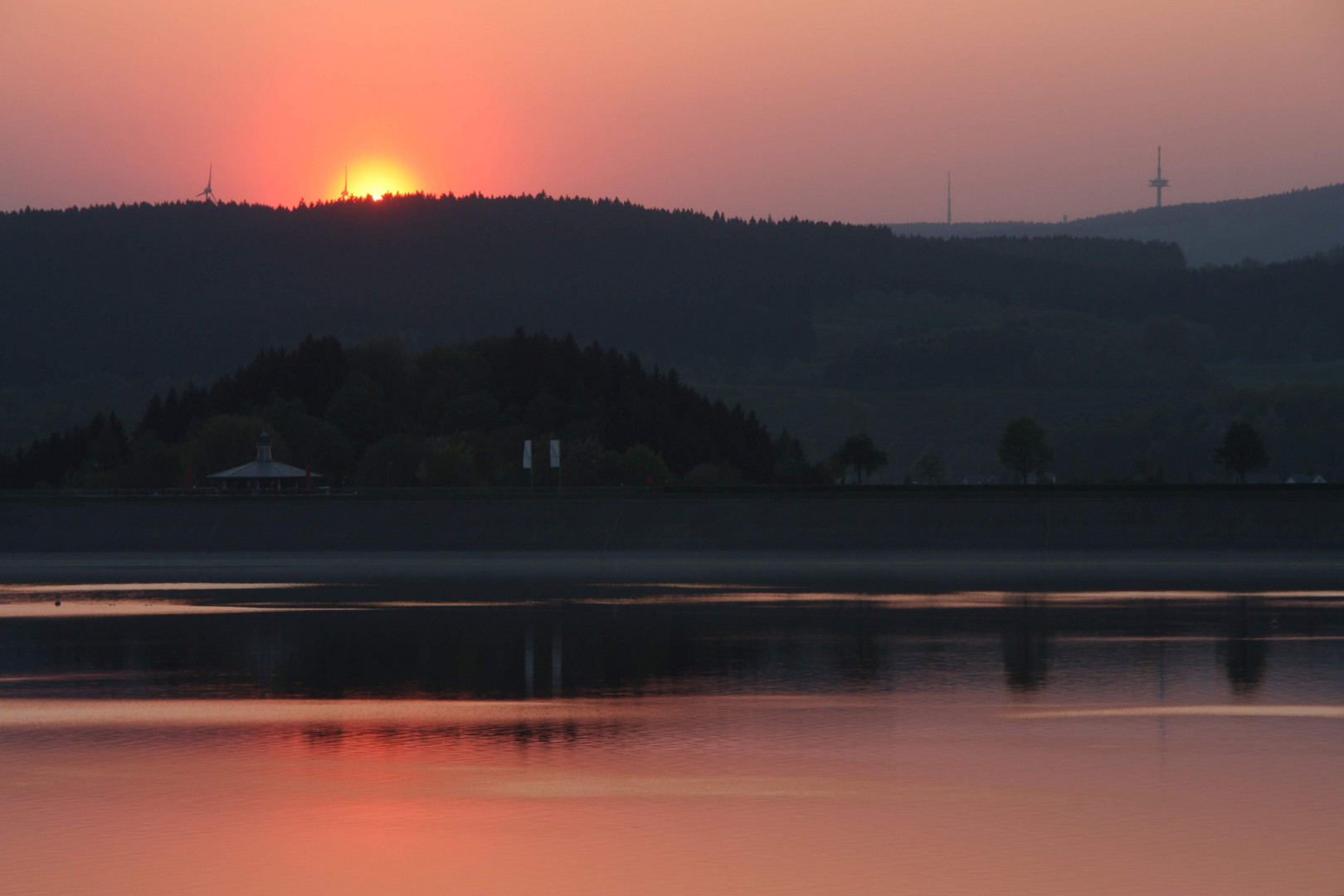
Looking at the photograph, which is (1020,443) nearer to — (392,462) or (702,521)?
(392,462)

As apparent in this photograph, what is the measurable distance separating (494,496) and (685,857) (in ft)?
319

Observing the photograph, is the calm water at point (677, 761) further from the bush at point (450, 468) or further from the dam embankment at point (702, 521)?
the bush at point (450, 468)

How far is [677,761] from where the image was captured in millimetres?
28266

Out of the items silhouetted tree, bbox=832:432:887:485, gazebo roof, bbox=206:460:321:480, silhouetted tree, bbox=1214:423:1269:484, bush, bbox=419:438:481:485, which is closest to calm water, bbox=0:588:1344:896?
gazebo roof, bbox=206:460:321:480

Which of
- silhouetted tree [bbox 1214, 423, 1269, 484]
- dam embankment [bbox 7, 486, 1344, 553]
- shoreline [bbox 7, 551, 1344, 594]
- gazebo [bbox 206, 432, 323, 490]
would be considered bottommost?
shoreline [bbox 7, 551, 1344, 594]

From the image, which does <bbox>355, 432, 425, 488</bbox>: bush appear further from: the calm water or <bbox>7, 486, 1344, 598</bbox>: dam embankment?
the calm water

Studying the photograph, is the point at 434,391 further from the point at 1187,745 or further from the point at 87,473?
the point at 1187,745

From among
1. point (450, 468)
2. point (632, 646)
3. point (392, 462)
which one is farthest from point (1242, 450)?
point (632, 646)

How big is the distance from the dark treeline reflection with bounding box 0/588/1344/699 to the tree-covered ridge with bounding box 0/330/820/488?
101m

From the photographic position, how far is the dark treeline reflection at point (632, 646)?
130 ft

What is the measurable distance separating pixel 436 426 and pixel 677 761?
161 meters

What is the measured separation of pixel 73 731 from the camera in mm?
32219

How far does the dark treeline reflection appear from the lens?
130 ft

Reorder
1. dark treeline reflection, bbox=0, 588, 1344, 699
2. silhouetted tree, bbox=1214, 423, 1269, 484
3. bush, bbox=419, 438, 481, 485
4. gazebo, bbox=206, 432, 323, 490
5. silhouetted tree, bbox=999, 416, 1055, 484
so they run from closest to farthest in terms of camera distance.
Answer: dark treeline reflection, bbox=0, 588, 1344, 699
gazebo, bbox=206, 432, 323, 490
bush, bbox=419, 438, 481, 485
silhouetted tree, bbox=1214, 423, 1269, 484
silhouetted tree, bbox=999, 416, 1055, 484
